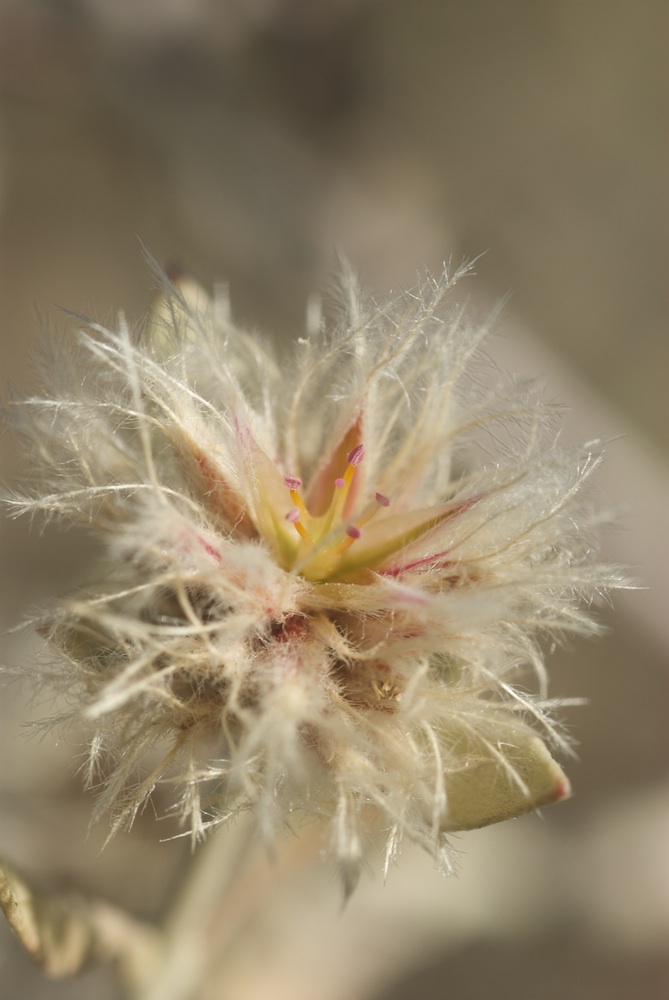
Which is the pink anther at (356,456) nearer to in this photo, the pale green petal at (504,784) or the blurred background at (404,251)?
the pale green petal at (504,784)

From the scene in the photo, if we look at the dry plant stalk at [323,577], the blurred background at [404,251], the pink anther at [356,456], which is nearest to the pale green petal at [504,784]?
the dry plant stalk at [323,577]

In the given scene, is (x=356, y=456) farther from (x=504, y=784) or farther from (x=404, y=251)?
(x=404, y=251)

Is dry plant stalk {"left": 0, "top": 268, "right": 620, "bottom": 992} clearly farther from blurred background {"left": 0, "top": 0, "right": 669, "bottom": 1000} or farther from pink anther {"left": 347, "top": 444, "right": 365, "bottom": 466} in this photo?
blurred background {"left": 0, "top": 0, "right": 669, "bottom": 1000}

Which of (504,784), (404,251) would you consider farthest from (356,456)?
(404,251)

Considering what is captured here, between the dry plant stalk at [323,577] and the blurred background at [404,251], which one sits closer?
the dry plant stalk at [323,577]

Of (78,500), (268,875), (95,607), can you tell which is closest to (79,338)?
(78,500)
